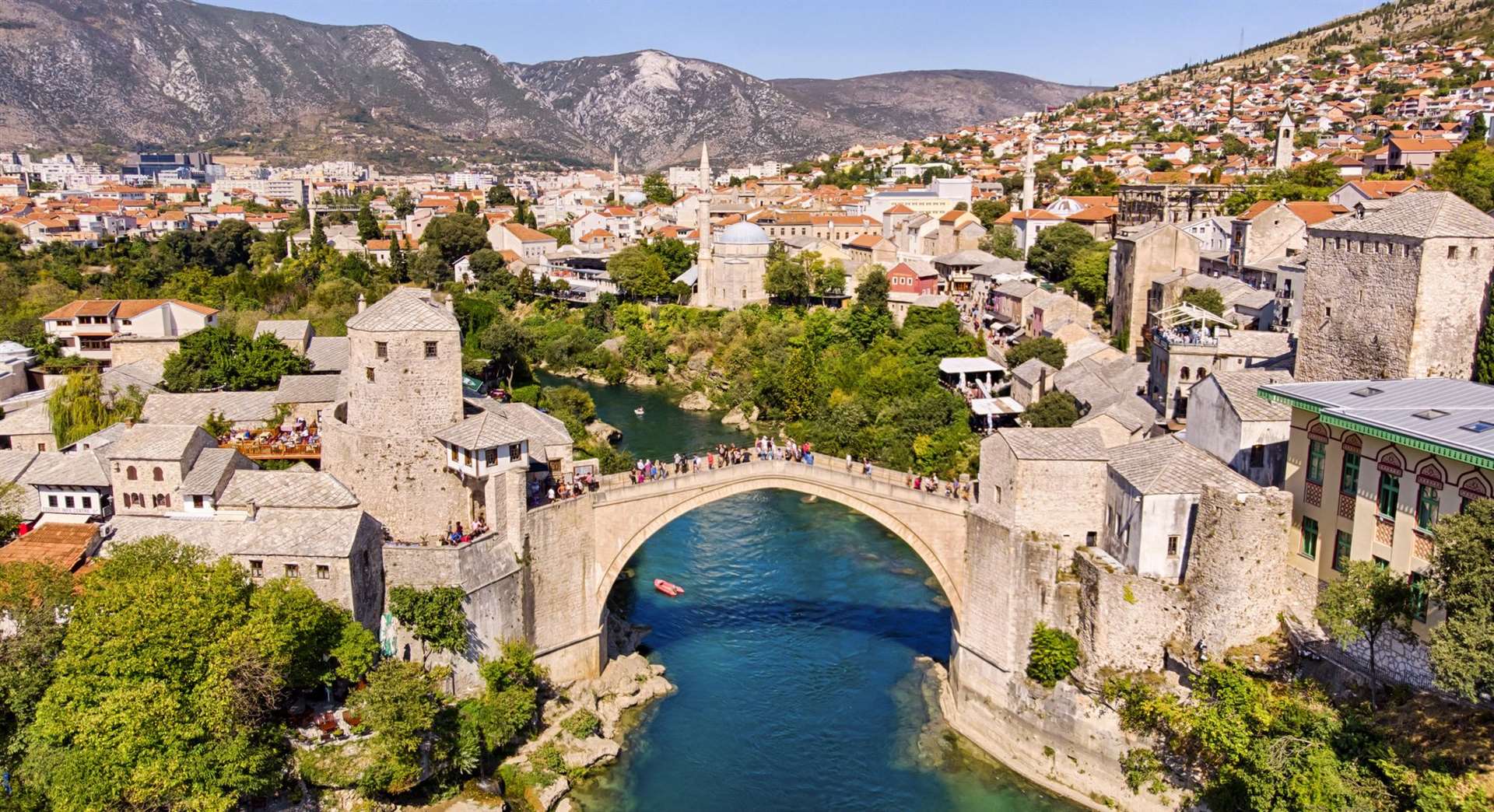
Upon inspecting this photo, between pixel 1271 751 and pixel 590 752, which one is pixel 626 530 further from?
pixel 1271 751

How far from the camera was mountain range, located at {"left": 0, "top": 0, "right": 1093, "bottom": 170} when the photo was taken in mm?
149875

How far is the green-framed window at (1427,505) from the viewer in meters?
16.1

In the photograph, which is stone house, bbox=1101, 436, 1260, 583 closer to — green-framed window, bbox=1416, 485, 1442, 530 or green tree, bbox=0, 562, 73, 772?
green-framed window, bbox=1416, 485, 1442, 530

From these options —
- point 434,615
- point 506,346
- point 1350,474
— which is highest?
point 1350,474

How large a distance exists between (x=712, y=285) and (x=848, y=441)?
25.6 metres

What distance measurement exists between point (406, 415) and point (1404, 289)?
19879mm

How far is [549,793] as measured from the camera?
20000mm

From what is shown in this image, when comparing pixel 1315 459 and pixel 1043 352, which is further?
pixel 1043 352

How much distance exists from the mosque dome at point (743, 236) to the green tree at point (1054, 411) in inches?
1240

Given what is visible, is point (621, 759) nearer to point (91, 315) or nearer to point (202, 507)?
point (202, 507)

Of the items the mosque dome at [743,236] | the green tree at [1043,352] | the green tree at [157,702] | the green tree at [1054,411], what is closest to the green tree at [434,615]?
the green tree at [157,702]

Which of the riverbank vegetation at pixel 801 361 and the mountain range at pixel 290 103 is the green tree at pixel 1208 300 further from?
the mountain range at pixel 290 103

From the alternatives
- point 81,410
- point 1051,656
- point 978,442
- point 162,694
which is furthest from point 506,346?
point 1051,656

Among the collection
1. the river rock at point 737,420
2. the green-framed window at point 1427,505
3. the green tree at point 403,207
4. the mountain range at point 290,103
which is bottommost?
the river rock at point 737,420
